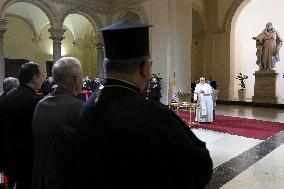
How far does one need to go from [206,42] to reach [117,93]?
18.8m

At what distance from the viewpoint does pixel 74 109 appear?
6.48ft

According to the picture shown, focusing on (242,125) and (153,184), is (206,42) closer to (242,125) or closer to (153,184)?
(242,125)

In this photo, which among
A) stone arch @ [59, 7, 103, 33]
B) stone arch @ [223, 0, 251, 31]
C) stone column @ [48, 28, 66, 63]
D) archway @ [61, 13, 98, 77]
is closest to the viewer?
stone column @ [48, 28, 66, 63]

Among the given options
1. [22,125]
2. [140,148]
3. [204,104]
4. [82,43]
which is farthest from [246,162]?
[82,43]

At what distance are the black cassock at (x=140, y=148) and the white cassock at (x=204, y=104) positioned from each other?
882 centimetres

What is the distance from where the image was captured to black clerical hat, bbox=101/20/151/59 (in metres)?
1.36

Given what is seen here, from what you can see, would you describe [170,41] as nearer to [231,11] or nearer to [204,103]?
[231,11]

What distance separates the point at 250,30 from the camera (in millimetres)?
20609

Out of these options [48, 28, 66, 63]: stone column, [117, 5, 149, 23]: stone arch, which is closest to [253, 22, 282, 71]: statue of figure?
[117, 5, 149, 23]: stone arch

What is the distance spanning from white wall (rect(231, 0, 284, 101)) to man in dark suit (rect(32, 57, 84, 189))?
18.7 meters

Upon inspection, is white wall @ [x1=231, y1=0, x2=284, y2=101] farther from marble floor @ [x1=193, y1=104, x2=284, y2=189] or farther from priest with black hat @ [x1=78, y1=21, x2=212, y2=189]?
priest with black hat @ [x1=78, y1=21, x2=212, y2=189]

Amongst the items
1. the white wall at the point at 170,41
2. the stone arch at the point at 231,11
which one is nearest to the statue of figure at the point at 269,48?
the stone arch at the point at 231,11

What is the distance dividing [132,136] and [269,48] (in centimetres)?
1661

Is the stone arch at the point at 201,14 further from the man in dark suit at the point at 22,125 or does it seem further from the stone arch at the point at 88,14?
the man in dark suit at the point at 22,125
